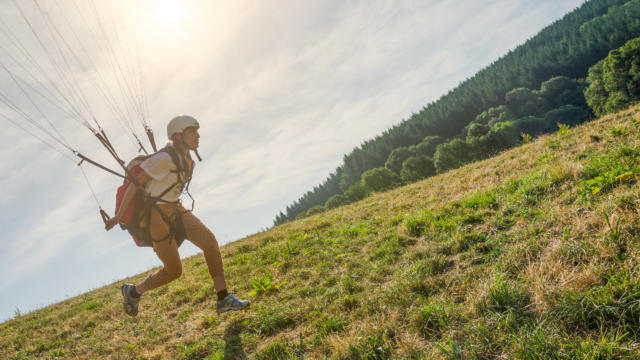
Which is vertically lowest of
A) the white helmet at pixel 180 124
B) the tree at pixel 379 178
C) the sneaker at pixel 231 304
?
the tree at pixel 379 178

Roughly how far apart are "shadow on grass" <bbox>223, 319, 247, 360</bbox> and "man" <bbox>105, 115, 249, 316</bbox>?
0.29 metres

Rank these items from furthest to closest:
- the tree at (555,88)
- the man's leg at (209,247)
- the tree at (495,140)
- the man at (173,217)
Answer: the tree at (555,88), the tree at (495,140), the man's leg at (209,247), the man at (173,217)

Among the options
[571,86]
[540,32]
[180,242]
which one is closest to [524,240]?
[180,242]

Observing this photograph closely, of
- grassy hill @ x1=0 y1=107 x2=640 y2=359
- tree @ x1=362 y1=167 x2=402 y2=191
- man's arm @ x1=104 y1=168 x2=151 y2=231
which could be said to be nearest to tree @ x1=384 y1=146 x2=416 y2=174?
tree @ x1=362 y1=167 x2=402 y2=191

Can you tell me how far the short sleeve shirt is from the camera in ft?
16.2

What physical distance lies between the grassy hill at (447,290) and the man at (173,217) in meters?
0.84

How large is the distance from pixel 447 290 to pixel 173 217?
4.73 m

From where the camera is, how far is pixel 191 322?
6004 mm

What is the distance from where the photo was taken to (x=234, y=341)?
4672 millimetres

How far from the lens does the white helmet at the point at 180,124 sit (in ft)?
18.6

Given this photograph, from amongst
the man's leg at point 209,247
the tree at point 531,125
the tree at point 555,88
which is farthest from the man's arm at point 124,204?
the tree at point 555,88

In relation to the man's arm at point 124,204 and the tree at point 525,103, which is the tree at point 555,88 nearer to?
the tree at point 525,103

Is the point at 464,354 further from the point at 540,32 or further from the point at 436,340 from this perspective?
the point at 540,32

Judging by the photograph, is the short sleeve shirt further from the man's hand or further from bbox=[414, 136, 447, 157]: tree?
bbox=[414, 136, 447, 157]: tree
